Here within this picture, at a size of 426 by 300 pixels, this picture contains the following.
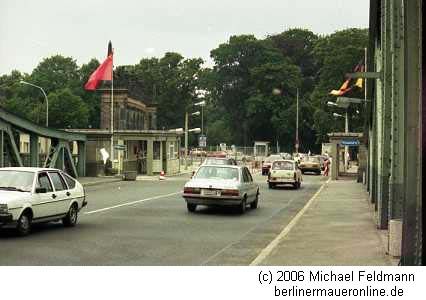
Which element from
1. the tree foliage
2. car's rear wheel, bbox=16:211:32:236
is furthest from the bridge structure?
the tree foliage

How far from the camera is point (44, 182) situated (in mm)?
14492

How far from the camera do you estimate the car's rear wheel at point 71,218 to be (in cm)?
1534

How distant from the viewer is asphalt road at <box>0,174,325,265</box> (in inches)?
428

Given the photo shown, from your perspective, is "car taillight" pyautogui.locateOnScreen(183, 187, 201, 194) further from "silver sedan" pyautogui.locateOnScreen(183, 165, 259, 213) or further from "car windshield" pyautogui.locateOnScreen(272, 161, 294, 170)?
"car windshield" pyautogui.locateOnScreen(272, 161, 294, 170)

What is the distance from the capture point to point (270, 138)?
104438mm

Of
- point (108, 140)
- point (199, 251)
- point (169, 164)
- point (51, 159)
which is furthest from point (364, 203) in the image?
point (169, 164)

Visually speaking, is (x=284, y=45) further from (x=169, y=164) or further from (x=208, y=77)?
(x=169, y=164)

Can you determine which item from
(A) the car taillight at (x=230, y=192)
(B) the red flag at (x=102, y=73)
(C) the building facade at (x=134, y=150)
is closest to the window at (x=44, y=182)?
(A) the car taillight at (x=230, y=192)

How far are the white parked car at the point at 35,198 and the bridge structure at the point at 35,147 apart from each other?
46.1ft

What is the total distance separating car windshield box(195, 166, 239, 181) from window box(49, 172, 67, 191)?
5.72 metres

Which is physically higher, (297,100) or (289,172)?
(297,100)

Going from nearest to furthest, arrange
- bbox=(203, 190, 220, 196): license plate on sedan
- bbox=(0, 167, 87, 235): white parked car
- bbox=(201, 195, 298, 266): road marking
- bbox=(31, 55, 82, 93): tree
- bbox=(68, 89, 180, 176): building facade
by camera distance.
A: bbox=(201, 195, 298, 266): road marking → bbox=(0, 167, 87, 235): white parked car → bbox=(203, 190, 220, 196): license plate on sedan → bbox=(68, 89, 180, 176): building facade → bbox=(31, 55, 82, 93): tree

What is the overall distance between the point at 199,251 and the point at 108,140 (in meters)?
37.4

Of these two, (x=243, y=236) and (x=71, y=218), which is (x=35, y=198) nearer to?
(x=71, y=218)
